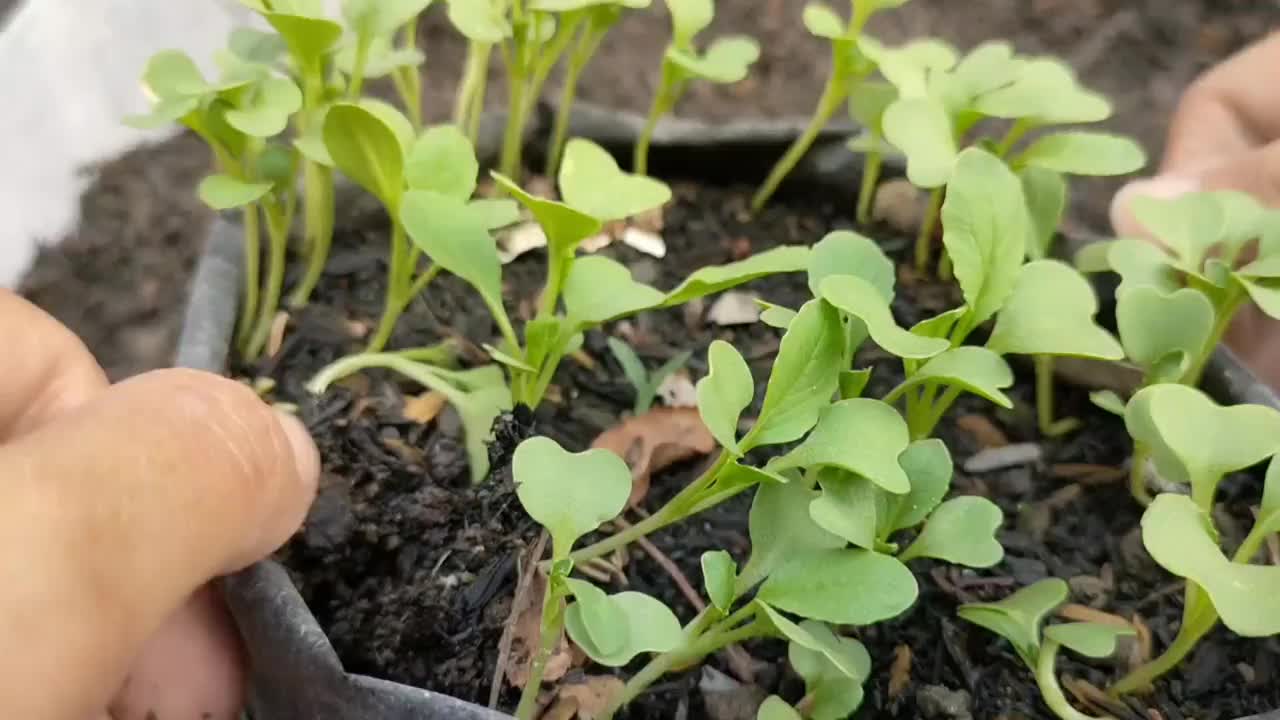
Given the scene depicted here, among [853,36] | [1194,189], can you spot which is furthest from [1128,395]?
[853,36]

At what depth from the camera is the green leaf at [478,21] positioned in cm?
66

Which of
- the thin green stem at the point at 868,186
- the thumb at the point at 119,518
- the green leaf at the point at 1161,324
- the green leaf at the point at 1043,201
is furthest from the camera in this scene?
the thin green stem at the point at 868,186

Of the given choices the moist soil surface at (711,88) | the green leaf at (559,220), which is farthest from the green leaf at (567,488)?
the moist soil surface at (711,88)

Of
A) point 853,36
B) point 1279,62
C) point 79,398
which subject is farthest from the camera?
point 1279,62

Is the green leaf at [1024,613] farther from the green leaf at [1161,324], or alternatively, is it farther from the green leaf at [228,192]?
the green leaf at [228,192]

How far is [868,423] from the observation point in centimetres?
49

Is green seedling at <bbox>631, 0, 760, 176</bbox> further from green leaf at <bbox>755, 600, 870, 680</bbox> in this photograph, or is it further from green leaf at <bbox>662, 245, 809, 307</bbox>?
green leaf at <bbox>755, 600, 870, 680</bbox>

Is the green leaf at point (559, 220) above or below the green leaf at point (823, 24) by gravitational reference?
below

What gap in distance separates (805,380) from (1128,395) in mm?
354

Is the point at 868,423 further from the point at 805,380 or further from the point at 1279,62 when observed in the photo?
the point at 1279,62

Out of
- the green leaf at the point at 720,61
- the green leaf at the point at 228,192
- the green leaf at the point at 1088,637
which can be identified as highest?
the green leaf at the point at 720,61

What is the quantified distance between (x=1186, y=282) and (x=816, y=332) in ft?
1.07

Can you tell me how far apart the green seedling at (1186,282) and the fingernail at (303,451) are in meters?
0.45

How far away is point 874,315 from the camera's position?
0.49 meters
